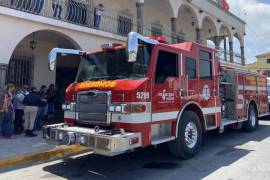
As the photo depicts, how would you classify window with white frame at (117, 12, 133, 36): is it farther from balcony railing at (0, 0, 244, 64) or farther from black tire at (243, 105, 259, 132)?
black tire at (243, 105, 259, 132)

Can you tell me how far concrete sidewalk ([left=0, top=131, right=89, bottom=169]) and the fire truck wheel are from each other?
197 cm

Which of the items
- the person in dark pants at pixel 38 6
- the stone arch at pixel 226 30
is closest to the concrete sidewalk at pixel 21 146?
the person in dark pants at pixel 38 6

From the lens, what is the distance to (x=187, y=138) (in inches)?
261

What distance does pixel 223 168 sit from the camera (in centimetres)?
593

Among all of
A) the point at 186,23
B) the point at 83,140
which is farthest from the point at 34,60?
the point at 186,23

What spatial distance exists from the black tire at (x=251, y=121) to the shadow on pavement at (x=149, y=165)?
252 cm

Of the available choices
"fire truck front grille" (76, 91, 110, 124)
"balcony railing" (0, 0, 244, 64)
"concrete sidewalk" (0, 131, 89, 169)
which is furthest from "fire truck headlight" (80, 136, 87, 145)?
"balcony railing" (0, 0, 244, 64)

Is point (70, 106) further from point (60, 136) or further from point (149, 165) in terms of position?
A: point (149, 165)

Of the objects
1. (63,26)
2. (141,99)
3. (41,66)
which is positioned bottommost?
(141,99)

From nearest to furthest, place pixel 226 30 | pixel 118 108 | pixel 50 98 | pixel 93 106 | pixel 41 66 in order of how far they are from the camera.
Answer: pixel 118 108 → pixel 93 106 → pixel 50 98 → pixel 41 66 → pixel 226 30

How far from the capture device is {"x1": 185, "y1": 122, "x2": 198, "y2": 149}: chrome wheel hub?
661 cm

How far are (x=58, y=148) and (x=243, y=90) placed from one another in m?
6.25

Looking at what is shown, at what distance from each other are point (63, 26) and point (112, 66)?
4.88 meters

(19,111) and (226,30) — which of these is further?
(226,30)
